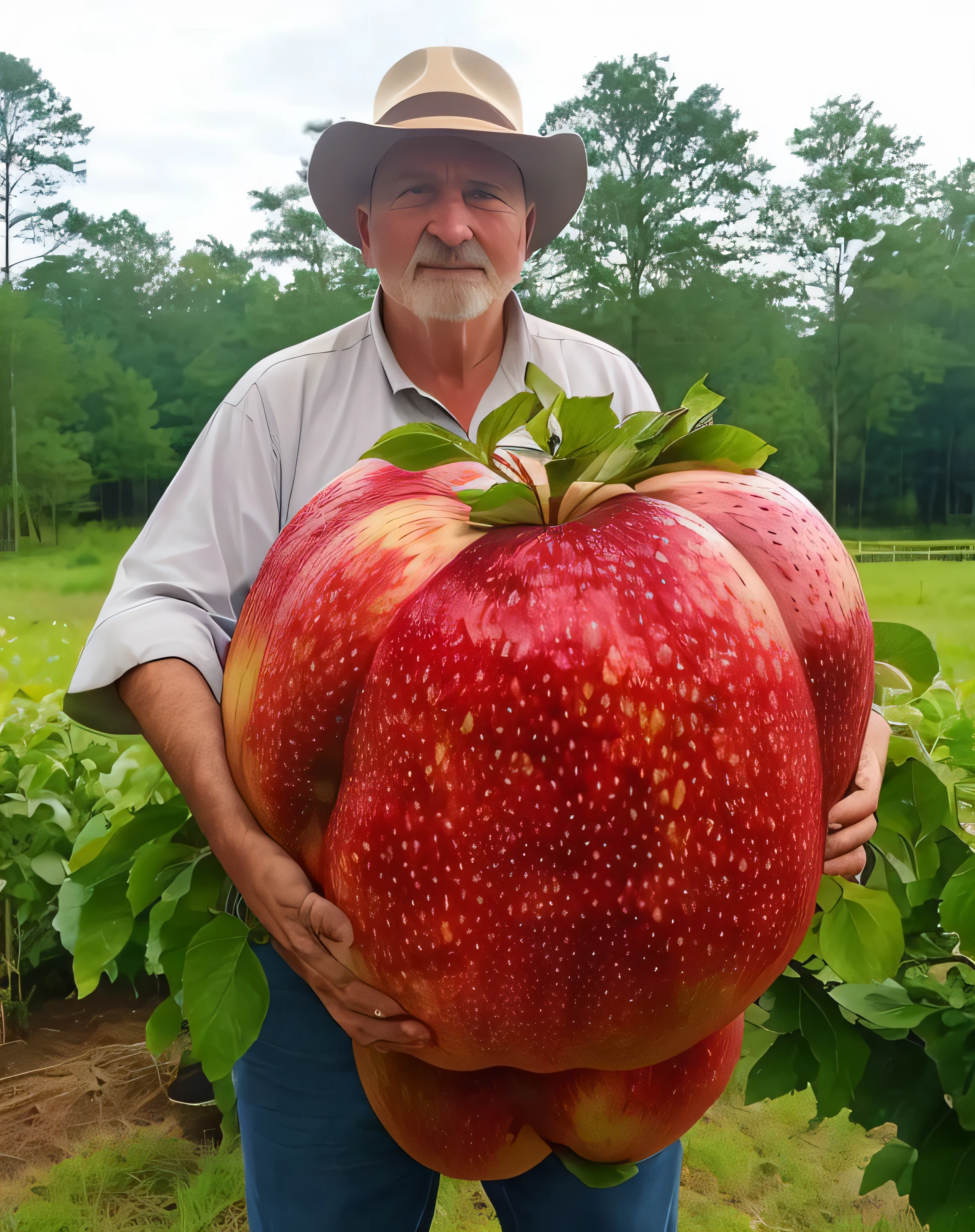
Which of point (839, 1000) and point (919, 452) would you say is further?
point (919, 452)

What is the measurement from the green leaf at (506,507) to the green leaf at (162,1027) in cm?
55

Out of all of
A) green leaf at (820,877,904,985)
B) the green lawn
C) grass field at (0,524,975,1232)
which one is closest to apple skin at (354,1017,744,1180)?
green leaf at (820,877,904,985)

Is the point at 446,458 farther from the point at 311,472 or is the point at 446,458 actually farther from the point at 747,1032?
the point at 747,1032

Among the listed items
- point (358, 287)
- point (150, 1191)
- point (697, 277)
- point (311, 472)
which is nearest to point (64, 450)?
point (358, 287)

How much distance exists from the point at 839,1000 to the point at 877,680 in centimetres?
33

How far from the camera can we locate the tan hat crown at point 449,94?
118cm

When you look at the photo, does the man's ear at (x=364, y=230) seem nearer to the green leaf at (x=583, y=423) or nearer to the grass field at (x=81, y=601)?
the green leaf at (x=583, y=423)

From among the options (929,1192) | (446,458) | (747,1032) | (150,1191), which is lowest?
(150,1191)

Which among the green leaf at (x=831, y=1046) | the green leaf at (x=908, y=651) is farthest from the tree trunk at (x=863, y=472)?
the green leaf at (x=908, y=651)

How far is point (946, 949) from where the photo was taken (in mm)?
1111

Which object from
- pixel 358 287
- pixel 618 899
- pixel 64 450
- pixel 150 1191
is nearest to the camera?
pixel 618 899

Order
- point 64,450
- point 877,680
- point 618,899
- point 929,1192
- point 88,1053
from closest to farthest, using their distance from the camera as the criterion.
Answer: point 618,899 < point 877,680 < point 929,1192 < point 88,1053 < point 64,450

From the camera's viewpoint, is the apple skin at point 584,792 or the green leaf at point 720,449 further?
the green leaf at point 720,449

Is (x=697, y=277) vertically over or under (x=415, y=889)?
over
